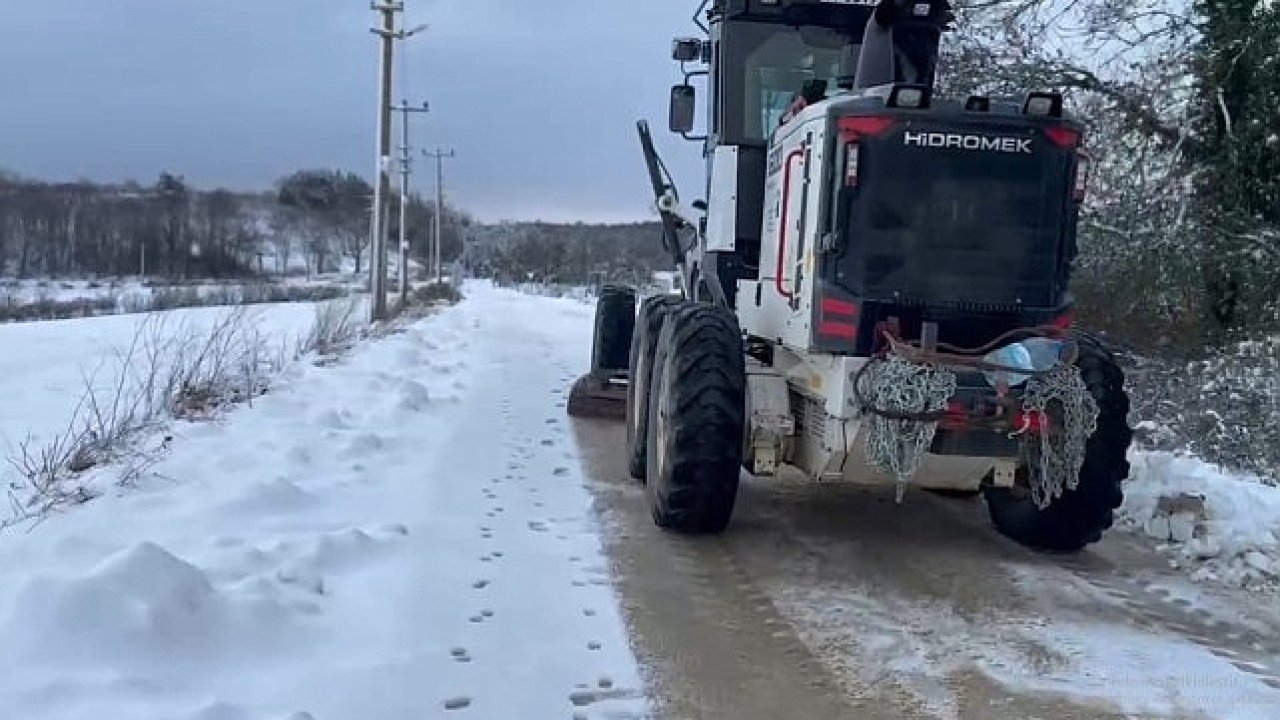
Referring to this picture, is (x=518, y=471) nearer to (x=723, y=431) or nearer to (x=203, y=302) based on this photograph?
(x=723, y=431)

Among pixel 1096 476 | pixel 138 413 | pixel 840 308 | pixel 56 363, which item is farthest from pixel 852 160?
pixel 56 363

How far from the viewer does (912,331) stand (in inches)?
247

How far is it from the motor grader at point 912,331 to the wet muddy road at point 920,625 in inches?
15.1

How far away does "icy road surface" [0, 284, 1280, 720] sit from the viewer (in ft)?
14.1

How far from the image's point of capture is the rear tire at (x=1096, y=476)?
258 inches

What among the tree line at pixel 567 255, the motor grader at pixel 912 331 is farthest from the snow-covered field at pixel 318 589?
the tree line at pixel 567 255

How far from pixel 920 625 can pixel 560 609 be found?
165cm

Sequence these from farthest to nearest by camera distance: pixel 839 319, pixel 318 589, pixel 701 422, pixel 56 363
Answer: pixel 56 363, pixel 701 422, pixel 839 319, pixel 318 589

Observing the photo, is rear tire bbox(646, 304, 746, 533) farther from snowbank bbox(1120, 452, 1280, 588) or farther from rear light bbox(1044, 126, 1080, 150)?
snowbank bbox(1120, 452, 1280, 588)

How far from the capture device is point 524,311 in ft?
134

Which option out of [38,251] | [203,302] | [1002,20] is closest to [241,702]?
[1002,20]

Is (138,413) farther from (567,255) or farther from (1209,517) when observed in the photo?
(567,255)

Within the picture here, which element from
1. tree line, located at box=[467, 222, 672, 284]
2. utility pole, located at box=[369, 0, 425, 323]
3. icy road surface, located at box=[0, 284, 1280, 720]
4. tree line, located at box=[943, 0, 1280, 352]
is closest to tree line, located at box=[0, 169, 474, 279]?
tree line, located at box=[467, 222, 672, 284]

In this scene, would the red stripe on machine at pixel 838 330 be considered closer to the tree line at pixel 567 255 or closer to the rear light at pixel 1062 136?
the rear light at pixel 1062 136
